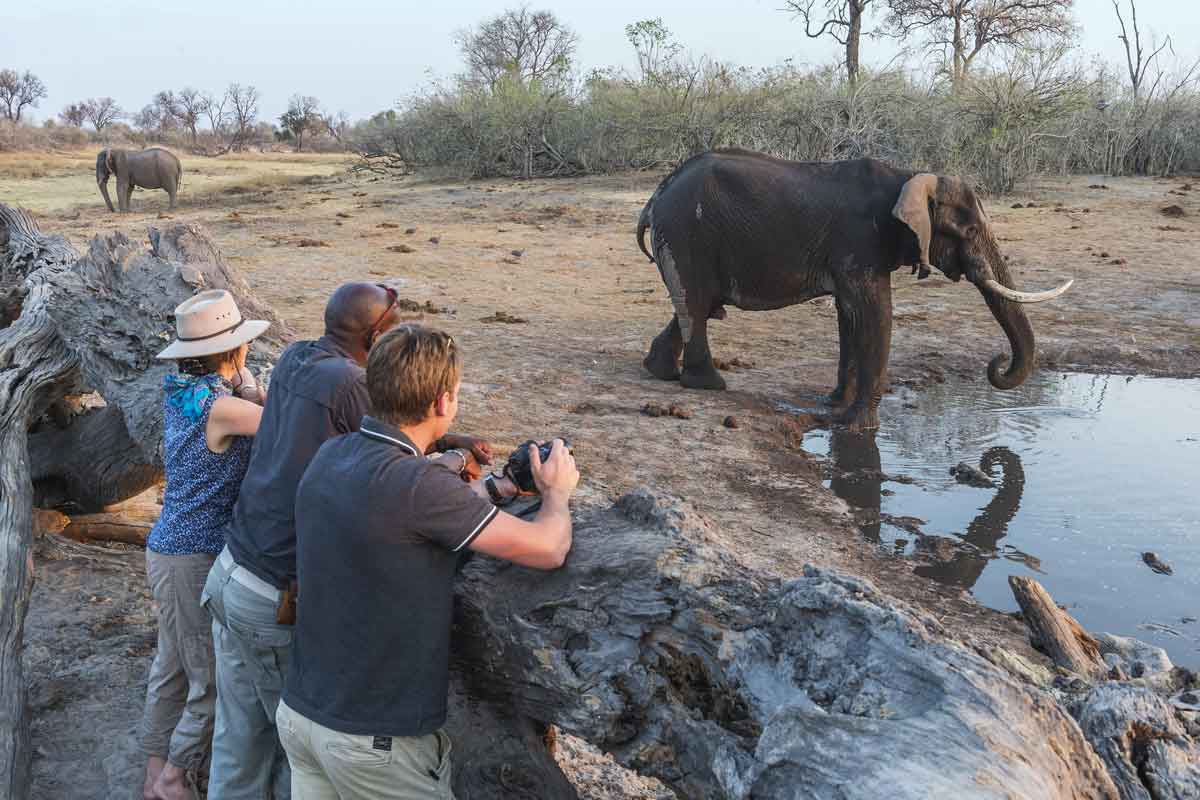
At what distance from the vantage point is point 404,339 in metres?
2.34

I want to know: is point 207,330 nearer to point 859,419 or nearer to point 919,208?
point 859,419

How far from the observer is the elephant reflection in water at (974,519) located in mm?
5703

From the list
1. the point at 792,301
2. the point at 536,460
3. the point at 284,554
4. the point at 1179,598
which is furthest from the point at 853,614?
the point at 792,301

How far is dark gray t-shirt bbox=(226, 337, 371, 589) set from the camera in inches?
113

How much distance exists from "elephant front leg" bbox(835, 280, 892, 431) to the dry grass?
17.6 meters

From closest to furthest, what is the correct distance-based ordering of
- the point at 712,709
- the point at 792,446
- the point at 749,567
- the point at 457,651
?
the point at 712,709 → the point at 749,567 → the point at 457,651 → the point at 792,446

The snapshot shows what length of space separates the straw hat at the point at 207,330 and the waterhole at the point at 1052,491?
3.78 meters

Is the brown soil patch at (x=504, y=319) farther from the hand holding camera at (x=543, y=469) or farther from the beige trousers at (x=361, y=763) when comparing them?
the beige trousers at (x=361, y=763)

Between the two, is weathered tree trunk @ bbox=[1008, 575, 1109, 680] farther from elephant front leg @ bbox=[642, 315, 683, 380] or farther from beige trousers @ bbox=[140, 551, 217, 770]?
elephant front leg @ bbox=[642, 315, 683, 380]

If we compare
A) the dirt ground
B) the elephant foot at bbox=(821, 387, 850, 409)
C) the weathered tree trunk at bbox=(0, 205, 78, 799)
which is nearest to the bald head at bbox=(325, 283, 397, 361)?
the dirt ground

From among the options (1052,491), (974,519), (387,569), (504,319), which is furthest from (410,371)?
(504,319)

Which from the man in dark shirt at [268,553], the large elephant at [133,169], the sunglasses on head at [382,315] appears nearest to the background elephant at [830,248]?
the sunglasses on head at [382,315]

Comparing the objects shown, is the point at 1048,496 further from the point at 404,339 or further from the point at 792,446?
the point at 404,339

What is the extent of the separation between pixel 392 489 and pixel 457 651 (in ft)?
2.48
